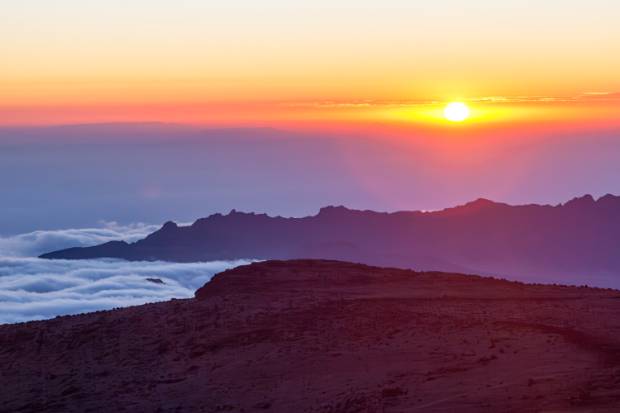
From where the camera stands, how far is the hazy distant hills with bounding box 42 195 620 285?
5994 inches

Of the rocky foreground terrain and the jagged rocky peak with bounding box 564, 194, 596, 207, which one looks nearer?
the rocky foreground terrain

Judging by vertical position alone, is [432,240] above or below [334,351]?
above

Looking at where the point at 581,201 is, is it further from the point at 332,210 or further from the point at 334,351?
the point at 334,351

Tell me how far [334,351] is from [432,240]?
435ft

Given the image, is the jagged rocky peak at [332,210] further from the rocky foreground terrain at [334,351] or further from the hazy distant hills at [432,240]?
the rocky foreground terrain at [334,351]

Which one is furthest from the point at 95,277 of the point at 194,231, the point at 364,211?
the point at 364,211

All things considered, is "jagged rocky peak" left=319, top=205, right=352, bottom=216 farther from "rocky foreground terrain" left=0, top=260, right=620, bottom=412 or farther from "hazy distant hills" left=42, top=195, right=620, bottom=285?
"rocky foreground terrain" left=0, top=260, right=620, bottom=412

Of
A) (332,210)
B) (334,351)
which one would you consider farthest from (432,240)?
(334,351)

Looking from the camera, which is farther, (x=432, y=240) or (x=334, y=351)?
(x=432, y=240)

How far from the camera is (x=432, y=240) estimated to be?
161 meters

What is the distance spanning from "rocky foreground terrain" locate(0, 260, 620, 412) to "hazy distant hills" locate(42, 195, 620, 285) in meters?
111

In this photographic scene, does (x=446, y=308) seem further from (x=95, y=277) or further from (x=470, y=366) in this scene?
(x=95, y=277)

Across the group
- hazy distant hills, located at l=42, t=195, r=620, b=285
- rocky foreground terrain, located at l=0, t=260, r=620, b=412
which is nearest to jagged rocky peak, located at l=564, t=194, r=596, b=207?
hazy distant hills, located at l=42, t=195, r=620, b=285

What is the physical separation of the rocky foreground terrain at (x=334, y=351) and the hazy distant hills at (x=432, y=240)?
111135mm
